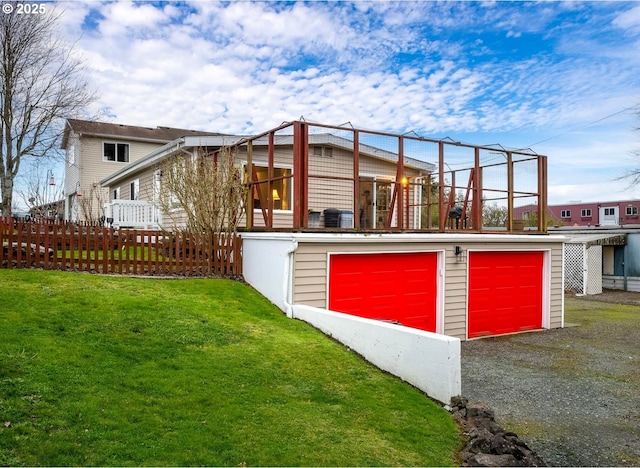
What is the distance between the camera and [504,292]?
11.5 m

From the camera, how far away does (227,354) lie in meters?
→ 5.59

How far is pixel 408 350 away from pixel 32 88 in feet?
64.7

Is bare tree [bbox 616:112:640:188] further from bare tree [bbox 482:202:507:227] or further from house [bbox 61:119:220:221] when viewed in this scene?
house [bbox 61:119:220:221]

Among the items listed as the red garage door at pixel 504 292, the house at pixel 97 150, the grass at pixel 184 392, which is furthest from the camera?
the house at pixel 97 150

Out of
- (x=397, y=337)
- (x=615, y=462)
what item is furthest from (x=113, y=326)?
(x=615, y=462)

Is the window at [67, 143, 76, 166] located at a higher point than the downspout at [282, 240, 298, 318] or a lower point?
higher

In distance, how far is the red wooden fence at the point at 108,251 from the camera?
8.37 m

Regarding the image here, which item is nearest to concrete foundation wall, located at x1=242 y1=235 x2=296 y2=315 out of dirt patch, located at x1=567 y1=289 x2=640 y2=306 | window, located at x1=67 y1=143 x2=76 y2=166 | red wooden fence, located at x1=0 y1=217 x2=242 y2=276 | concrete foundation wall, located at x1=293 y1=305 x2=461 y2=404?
red wooden fence, located at x1=0 y1=217 x2=242 y2=276

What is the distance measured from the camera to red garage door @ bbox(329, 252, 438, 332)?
8711mm

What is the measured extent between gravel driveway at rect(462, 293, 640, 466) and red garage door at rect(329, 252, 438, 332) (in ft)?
4.30

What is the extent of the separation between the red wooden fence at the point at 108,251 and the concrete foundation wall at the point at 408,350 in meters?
3.06

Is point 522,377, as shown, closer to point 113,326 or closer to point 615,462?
point 615,462

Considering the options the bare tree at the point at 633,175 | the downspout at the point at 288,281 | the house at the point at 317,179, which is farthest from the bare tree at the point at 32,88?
the bare tree at the point at 633,175
